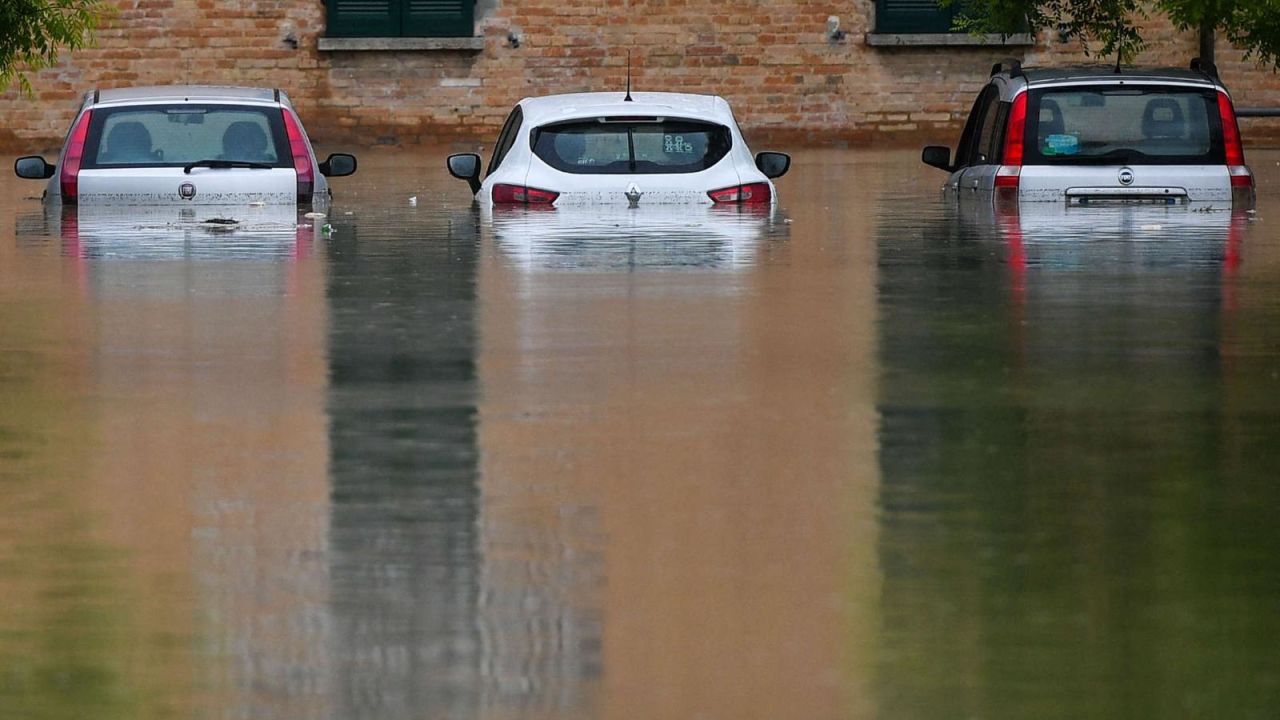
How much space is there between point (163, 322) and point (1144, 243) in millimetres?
7640

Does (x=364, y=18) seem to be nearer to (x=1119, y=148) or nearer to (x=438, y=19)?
(x=438, y=19)

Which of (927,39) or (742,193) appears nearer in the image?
(742,193)

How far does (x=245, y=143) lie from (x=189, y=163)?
16.1 inches

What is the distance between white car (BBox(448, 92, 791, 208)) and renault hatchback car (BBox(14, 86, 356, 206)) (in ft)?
4.04

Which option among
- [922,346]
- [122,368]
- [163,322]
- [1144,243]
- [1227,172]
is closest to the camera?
[122,368]

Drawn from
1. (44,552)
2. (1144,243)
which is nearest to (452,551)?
(44,552)

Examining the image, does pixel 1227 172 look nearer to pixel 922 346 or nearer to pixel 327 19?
pixel 922 346

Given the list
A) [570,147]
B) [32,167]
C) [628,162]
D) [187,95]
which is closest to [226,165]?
[187,95]

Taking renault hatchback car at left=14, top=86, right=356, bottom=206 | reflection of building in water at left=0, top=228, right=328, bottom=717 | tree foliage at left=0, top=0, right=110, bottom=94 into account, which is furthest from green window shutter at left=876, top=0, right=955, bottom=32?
reflection of building in water at left=0, top=228, right=328, bottom=717

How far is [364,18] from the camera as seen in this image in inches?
1606

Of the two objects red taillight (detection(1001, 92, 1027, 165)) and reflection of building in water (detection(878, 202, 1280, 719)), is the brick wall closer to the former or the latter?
red taillight (detection(1001, 92, 1027, 165))

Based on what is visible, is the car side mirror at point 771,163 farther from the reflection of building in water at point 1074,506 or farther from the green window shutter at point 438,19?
the green window shutter at point 438,19

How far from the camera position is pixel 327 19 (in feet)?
133

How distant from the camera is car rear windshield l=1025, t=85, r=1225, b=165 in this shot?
1992 cm
